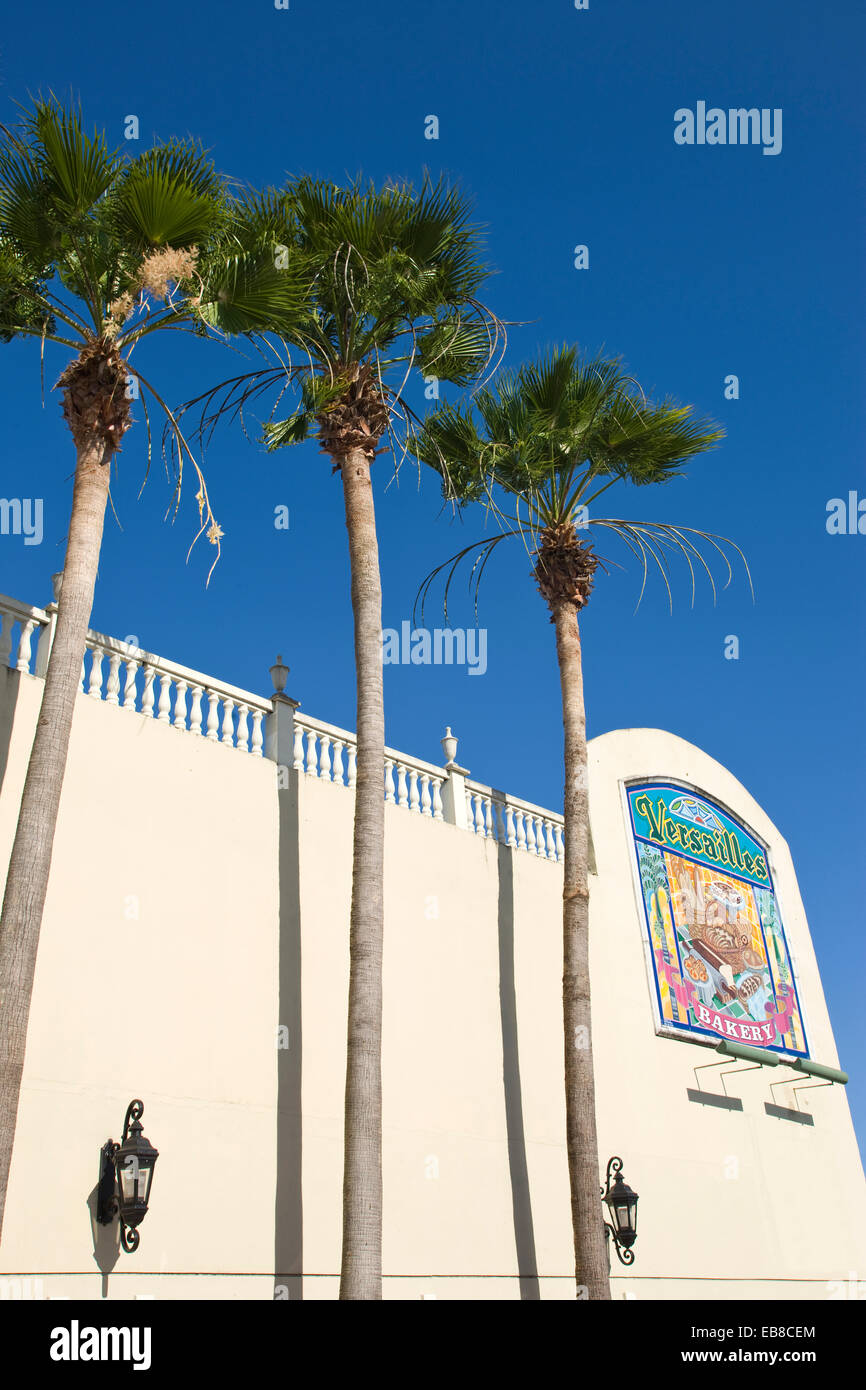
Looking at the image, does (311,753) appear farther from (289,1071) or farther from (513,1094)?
(513,1094)

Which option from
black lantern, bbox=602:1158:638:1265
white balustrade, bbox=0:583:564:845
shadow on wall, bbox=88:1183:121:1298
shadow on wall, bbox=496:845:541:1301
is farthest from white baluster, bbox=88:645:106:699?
black lantern, bbox=602:1158:638:1265

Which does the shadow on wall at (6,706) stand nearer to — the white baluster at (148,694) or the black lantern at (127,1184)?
the white baluster at (148,694)

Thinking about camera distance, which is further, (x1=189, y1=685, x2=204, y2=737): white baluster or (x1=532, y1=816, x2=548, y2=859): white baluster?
(x1=532, y1=816, x2=548, y2=859): white baluster

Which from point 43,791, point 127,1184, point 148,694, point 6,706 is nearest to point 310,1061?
point 127,1184

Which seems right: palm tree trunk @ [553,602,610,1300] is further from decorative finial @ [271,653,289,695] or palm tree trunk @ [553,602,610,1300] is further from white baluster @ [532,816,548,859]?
decorative finial @ [271,653,289,695]

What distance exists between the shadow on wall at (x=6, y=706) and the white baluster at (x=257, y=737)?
281 centimetres

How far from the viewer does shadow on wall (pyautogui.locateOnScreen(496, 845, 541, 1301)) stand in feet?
42.3

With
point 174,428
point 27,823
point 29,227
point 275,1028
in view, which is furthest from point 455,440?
point 27,823

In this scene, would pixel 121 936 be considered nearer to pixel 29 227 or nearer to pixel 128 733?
A: pixel 128 733

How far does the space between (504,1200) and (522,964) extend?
281 cm

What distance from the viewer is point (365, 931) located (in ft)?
33.1

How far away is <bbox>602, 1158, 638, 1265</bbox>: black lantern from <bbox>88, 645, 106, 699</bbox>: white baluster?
26.8 feet

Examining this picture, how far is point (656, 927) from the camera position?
17062mm

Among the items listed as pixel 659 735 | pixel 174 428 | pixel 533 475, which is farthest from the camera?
pixel 659 735
